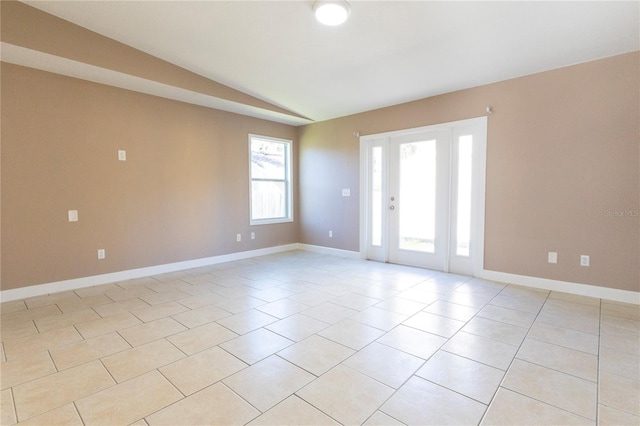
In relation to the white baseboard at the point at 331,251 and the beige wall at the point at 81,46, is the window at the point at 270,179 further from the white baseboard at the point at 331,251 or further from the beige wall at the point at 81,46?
the beige wall at the point at 81,46

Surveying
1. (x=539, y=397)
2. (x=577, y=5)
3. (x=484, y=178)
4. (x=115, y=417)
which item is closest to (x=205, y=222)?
(x=115, y=417)

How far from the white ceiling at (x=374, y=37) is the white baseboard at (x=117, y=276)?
9.29 feet

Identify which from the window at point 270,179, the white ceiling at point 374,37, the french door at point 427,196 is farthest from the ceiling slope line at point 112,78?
the french door at point 427,196

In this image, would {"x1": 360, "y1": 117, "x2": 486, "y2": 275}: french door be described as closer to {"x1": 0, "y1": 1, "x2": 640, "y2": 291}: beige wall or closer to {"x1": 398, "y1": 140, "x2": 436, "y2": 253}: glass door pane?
{"x1": 398, "y1": 140, "x2": 436, "y2": 253}: glass door pane

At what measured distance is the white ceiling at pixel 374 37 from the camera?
8.79 ft

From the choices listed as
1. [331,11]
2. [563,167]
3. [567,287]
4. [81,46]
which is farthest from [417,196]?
[81,46]

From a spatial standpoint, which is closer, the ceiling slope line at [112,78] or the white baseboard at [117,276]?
the ceiling slope line at [112,78]

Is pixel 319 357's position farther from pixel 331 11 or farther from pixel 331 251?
pixel 331 251

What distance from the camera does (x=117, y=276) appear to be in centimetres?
407

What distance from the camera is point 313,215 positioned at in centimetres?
614

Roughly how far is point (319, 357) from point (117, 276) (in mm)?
3308

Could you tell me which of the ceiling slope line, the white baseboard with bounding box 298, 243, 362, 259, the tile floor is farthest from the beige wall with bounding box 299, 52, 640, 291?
the ceiling slope line

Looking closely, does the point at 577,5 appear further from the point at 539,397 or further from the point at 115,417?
the point at 115,417

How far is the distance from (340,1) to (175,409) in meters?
3.14
